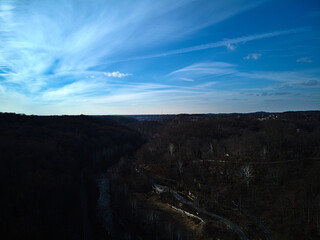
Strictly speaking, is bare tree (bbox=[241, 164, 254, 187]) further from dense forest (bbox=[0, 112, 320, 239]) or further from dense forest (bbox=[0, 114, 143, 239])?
dense forest (bbox=[0, 114, 143, 239])

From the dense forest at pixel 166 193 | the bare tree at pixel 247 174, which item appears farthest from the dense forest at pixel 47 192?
the bare tree at pixel 247 174

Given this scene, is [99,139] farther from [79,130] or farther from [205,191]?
[205,191]

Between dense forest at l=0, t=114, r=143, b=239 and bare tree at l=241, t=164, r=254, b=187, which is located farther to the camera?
bare tree at l=241, t=164, r=254, b=187

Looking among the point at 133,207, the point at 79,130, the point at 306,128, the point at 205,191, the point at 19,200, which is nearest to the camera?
the point at 19,200

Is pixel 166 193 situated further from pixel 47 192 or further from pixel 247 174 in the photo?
pixel 47 192

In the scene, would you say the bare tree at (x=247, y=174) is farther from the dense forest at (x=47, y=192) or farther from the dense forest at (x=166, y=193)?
the dense forest at (x=47, y=192)

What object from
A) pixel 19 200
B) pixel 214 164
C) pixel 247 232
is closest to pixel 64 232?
pixel 19 200

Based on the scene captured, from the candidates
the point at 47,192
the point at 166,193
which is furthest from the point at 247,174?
the point at 47,192

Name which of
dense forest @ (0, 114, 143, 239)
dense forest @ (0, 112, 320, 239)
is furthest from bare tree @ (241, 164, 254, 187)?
dense forest @ (0, 114, 143, 239)
